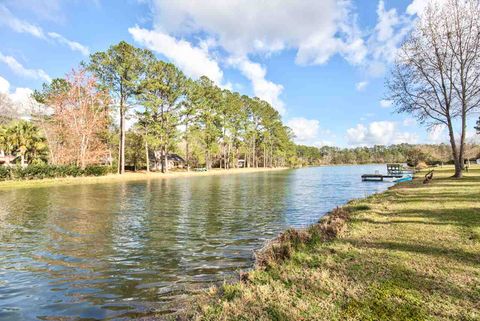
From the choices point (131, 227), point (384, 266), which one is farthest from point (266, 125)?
point (384, 266)

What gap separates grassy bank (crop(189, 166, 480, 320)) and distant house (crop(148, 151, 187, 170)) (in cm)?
6973

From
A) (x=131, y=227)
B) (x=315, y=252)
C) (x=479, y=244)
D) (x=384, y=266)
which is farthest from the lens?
(x=131, y=227)

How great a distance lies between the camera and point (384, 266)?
5.63 meters

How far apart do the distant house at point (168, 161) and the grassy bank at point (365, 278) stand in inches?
2745

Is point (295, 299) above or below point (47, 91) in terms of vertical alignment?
below

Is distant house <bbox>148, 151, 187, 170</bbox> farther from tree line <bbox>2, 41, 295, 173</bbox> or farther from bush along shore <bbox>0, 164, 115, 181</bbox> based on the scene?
bush along shore <bbox>0, 164, 115, 181</bbox>

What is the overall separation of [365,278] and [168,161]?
79209 millimetres

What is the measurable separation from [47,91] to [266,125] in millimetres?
58271

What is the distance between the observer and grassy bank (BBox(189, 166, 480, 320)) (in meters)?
4.08

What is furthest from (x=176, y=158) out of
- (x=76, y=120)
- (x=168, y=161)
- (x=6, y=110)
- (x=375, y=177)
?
(x=375, y=177)

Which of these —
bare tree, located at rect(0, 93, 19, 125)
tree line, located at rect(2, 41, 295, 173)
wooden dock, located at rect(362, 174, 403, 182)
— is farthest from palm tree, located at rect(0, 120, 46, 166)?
wooden dock, located at rect(362, 174, 403, 182)

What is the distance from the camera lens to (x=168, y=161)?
267 feet

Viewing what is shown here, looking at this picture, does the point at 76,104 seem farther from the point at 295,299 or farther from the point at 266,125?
the point at 266,125

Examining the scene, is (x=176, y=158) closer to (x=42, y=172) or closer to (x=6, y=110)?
(x=6, y=110)
